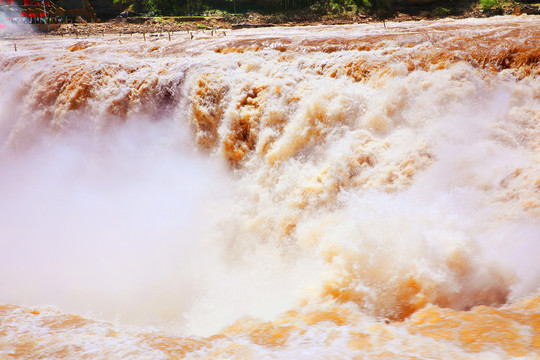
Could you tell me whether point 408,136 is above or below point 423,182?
above

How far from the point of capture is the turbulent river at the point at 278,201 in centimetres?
249

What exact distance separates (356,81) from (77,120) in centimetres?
511

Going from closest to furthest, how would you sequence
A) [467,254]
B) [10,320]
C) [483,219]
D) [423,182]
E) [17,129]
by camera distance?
[10,320] → [467,254] → [483,219] → [423,182] → [17,129]

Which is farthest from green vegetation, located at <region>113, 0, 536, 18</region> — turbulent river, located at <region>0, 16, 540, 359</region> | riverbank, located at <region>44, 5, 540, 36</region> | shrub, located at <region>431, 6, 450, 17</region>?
turbulent river, located at <region>0, 16, 540, 359</region>

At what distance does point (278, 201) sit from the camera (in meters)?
4.61

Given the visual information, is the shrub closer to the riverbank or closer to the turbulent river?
the riverbank

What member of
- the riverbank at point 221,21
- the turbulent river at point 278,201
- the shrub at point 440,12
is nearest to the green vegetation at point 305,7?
the shrub at point 440,12

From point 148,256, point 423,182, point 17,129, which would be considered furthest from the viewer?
point 17,129

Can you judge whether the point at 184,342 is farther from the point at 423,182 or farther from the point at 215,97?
the point at 215,97

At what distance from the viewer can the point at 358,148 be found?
171 inches

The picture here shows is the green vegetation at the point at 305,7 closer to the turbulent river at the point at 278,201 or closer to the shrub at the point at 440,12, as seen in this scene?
the shrub at the point at 440,12

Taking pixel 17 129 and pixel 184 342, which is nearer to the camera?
pixel 184 342

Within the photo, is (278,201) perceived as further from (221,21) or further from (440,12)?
(440,12)

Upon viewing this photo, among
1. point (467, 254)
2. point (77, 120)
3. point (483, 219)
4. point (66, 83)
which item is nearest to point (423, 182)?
point (483, 219)
